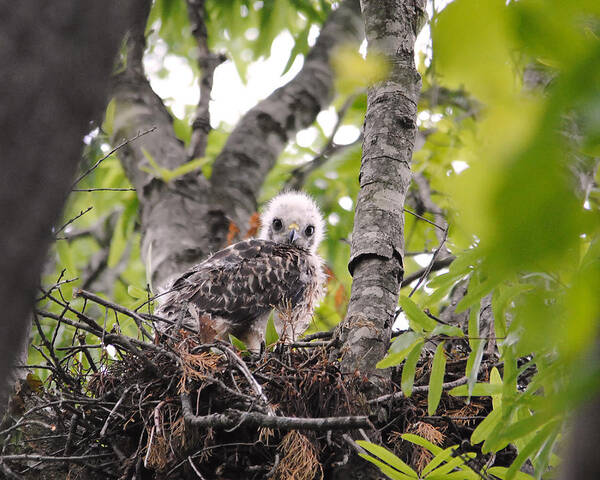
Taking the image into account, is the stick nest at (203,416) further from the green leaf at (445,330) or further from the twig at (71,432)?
the green leaf at (445,330)

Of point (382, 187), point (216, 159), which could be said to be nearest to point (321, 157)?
point (216, 159)

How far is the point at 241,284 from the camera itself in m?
4.11

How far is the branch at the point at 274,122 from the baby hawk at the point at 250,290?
0.73 meters

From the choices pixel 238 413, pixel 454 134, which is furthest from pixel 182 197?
pixel 238 413

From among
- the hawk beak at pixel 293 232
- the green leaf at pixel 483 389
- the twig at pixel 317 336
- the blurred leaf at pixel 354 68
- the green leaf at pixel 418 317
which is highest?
the hawk beak at pixel 293 232

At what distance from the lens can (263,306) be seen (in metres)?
4.12

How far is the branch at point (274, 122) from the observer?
207 inches

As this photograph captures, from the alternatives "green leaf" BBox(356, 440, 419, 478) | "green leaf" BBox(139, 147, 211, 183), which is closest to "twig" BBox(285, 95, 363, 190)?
"green leaf" BBox(139, 147, 211, 183)

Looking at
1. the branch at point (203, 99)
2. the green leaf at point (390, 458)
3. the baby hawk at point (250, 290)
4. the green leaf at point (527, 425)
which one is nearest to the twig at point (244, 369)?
the green leaf at point (390, 458)

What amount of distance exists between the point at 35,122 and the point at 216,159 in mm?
4731

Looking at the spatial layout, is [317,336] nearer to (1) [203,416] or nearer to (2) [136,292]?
(1) [203,416]

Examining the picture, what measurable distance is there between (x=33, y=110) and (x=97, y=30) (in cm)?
12

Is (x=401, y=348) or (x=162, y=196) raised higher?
(x=162, y=196)

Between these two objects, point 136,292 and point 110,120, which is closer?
→ point 136,292
